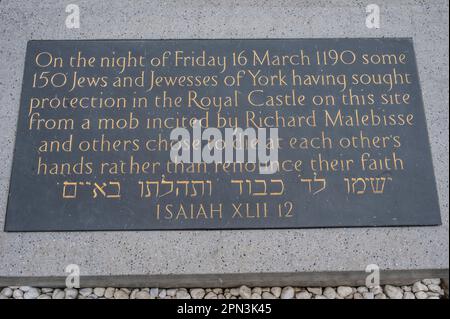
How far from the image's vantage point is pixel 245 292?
3.17 m

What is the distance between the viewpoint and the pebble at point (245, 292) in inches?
124

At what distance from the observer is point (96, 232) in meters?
3.17

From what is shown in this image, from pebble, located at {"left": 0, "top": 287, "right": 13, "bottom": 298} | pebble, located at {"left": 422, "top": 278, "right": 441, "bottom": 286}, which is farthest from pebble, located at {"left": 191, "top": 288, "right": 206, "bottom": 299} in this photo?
pebble, located at {"left": 422, "top": 278, "right": 441, "bottom": 286}

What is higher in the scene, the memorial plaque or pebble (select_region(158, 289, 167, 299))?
the memorial plaque

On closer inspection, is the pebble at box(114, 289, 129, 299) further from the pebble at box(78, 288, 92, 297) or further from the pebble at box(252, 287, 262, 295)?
the pebble at box(252, 287, 262, 295)

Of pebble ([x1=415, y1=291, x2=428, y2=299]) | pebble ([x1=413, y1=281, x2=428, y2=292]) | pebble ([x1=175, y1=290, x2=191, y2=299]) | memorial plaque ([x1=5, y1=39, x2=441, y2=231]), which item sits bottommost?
pebble ([x1=415, y1=291, x2=428, y2=299])

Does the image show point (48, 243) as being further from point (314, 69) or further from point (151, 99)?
point (314, 69)

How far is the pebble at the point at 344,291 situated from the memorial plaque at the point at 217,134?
0.43m

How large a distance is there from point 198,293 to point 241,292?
281 mm

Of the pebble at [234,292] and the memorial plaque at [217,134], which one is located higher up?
the memorial plaque at [217,134]

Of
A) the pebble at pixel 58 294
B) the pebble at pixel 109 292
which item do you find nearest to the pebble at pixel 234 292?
the pebble at pixel 109 292

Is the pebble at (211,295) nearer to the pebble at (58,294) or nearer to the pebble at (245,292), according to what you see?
the pebble at (245,292)

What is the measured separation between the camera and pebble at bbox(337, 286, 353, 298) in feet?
10.4
